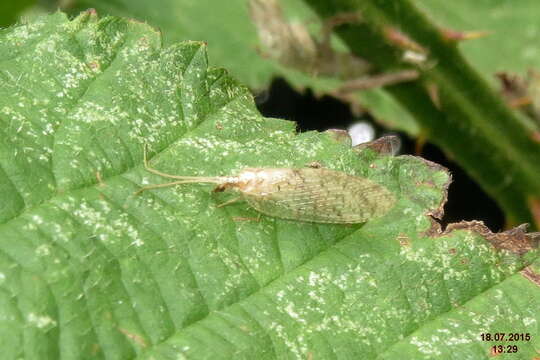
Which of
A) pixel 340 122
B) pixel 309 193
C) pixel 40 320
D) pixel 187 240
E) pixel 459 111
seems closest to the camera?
pixel 40 320

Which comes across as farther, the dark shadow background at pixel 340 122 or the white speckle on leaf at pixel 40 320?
the dark shadow background at pixel 340 122

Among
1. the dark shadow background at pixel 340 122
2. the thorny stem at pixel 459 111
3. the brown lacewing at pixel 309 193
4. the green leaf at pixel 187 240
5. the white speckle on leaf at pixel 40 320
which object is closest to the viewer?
the white speckle on leaf at pixel 40 320

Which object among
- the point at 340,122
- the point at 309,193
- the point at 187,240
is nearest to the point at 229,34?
the point at 340,122

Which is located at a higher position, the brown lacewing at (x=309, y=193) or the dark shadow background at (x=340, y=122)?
the brown lacewing at (x=309, y=193)

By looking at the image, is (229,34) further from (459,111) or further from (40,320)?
(40,320)

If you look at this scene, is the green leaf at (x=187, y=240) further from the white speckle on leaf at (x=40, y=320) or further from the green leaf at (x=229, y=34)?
the green leaf at (x=229, y=34)

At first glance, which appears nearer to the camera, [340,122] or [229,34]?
[229,34]

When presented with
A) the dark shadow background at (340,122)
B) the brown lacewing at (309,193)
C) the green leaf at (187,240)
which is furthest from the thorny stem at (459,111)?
the dark shadow background at (340,122)

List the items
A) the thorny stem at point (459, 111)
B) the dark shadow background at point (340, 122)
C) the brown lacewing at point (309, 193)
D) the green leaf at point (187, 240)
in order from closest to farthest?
the green leaf at point (187, 240) → the brown lacewing at point (309, 193) → the thorny stem at point (459, 111) → the dark shadow background at point (340, 122)
